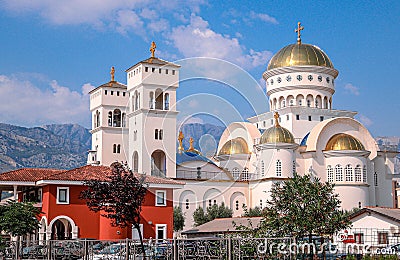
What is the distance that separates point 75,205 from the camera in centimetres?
4325

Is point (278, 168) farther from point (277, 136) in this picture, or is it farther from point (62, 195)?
point (62, 195)

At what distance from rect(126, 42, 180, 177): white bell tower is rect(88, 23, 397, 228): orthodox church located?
0.33 feet

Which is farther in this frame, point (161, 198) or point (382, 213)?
point (161, 198)

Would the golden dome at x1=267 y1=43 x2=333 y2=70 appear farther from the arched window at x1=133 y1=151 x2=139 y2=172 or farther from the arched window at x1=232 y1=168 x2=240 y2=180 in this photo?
the arched window at x1=133 y1=151 x2=139 y2=172

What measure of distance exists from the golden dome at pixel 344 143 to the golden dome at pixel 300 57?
Answer: 33.9 ft

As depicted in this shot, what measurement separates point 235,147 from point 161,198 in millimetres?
27769

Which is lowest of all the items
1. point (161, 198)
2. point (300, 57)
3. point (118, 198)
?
point (118, 198)

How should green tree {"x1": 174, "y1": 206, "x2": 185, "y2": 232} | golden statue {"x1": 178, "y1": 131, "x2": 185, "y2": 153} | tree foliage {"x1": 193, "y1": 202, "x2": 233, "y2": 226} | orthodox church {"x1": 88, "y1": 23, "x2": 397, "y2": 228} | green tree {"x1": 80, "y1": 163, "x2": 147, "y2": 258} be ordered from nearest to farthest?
green tree {"x1": 80, "y1": 163, "x2": 147, "y2": 258}
green tree {"x1": 174, "y1": 206, "x2": 185, "y2": 232}
tree foliage {"x1": 193, "y1": 202, "x2": 233, "y2": 226}
orthodox church {"x1": 88, "y1": 23, "x2": 397, "y2": 228}
golden statue {"x1": 178, "y1": 131, "x2": 185, "y2": 153}

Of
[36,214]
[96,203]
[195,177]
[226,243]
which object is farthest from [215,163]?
[226,243]

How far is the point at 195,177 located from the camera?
67.4 m

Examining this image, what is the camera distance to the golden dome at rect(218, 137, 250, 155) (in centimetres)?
7262

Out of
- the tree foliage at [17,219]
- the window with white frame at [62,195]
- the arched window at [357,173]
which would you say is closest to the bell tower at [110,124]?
the arched window at [357,173]

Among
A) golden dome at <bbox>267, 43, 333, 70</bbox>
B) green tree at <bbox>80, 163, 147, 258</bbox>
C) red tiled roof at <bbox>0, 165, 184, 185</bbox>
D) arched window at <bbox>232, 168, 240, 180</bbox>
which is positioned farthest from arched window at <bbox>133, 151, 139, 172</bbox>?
green tree at <bbox>80, 163, 147, 258</bbox>

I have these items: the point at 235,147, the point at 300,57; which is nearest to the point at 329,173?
the point at 235,147
